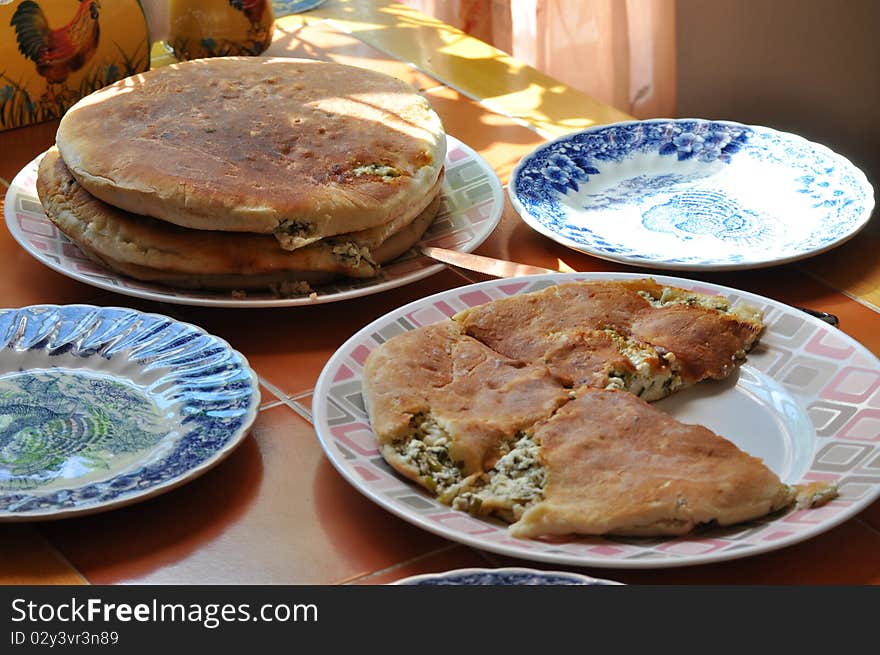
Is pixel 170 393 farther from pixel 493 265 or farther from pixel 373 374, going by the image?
pixel 493 265

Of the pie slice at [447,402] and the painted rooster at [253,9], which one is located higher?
the painted rooster at [253,9]

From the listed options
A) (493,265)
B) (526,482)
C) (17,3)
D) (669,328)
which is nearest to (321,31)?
(17,3)

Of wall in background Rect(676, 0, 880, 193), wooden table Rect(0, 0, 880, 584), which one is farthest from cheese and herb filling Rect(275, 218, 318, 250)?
wall in background Rect(676, 0, 880, 193)

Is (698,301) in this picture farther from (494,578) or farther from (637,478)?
(494,578)

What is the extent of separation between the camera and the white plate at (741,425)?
85 centimetres

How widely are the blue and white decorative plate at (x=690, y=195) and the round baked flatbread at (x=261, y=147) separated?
0.63 ft

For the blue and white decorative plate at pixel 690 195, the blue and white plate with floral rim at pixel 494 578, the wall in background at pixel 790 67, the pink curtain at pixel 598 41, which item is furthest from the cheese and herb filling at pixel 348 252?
the pink curtain at pixel 598 41

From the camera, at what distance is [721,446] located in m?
0.92

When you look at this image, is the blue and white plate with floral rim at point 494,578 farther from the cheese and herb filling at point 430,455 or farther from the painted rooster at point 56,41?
the painted rooster at point 56,41

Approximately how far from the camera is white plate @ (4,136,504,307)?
122 cm

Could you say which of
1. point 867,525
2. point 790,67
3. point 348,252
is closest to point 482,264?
point 348,252

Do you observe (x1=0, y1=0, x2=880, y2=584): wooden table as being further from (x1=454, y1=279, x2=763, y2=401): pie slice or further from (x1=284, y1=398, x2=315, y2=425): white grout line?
(x1=454, y1=279, x2=763, y2=401): pie slice

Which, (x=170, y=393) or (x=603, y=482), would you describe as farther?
(x=170, y=393)

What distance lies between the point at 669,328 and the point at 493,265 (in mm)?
255
